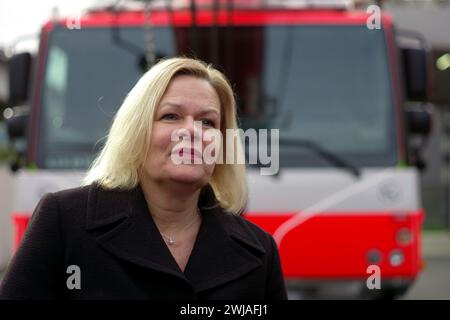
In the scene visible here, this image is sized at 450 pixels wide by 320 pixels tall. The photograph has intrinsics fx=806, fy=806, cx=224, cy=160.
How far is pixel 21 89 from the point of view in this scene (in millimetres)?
6770

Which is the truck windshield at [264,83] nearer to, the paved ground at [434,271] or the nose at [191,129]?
the paved ground at [434,271]

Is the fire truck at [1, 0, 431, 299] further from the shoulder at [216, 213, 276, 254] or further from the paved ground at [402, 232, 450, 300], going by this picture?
the shoulder at [216, 213, 276, 254]

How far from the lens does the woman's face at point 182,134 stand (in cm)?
236

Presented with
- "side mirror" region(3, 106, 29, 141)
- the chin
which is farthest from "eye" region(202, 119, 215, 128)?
"side mirror" region(3, 106, 29, 141)

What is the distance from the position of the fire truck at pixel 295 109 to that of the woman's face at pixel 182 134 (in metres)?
3.71

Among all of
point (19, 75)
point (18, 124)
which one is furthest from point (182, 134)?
point (19, 75)

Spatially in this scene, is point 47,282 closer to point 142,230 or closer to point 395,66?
point 142,230

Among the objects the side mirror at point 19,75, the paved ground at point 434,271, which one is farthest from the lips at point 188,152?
the paved ground at point 434,271

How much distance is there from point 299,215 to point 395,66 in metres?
1.52

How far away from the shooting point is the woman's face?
7.75 feet

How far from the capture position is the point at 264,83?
6.47 metres

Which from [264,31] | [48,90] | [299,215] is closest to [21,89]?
[48,90]

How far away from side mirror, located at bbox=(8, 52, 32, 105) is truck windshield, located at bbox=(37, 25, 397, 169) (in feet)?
0.79

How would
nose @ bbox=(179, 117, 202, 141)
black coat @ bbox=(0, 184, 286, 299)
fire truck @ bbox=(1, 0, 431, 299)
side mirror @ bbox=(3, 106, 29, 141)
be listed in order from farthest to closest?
side mirror @ bbox=(3, 106, 29, 141), fire truck @ bbox=(1, 0, 431, 299), nose @ bbox=(179, 117, 202, 141), black coat @ bbox=(0, 184, 286, 299)
